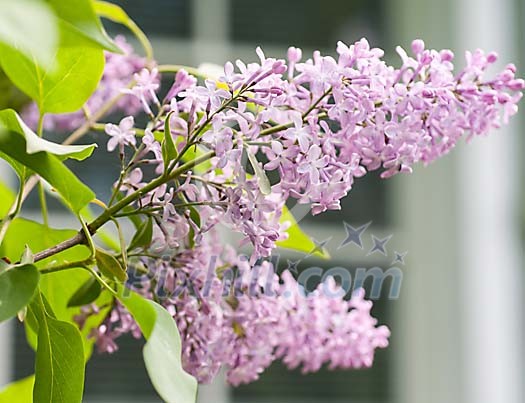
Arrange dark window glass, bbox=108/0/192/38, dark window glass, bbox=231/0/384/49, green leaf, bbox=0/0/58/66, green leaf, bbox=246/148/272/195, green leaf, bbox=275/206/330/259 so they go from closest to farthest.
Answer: green leaf, bbox=0/0/58/66 < green leaf, bbox=246/148/272/195 < green leaf, bbox=275/206/330/259 < dark window glass, bbox=108/0/192/38 < dark window glass, bbox=231/0/384/49

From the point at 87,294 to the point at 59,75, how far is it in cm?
8

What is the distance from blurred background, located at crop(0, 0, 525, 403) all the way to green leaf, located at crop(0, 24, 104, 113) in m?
1.23

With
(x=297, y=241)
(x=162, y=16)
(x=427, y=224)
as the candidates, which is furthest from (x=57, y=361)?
(x=427, y=224)

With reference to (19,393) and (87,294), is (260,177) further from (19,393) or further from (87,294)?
(19,393)

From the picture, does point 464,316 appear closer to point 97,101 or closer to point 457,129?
point 97,101

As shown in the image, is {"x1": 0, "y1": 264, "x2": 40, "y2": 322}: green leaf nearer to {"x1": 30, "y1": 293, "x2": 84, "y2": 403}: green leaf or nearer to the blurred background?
{"x1": 30, "y1": 293, "x2": 84, "y2": 403}: green leaf

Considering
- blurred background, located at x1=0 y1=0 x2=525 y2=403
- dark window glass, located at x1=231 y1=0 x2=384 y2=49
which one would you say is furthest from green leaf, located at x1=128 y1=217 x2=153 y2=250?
dark window glass, located at x1=231 y1=0 x2=384 y2=49

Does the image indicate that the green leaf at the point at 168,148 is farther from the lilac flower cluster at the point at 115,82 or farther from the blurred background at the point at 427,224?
the blurred background at the point at 427,224

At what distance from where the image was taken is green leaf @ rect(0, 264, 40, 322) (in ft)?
Answer: 0.81

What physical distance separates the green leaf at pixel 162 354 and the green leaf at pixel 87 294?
0.14ft

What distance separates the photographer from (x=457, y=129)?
0.33m

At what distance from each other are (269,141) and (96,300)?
0.11 meters

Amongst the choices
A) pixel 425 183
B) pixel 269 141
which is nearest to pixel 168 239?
pixel 269 141

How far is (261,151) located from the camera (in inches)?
13.2
